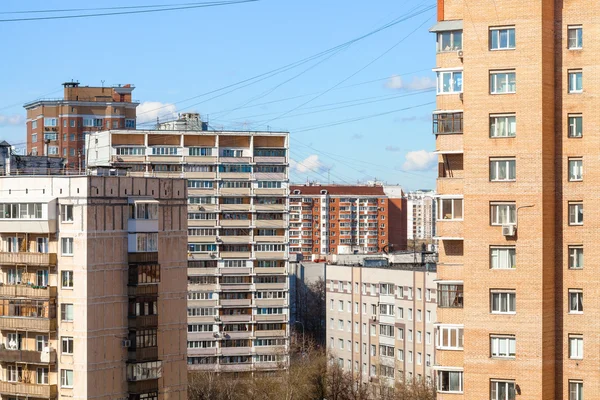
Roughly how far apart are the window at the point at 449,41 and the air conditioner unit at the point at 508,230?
597 centimetres

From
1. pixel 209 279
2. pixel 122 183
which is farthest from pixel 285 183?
pixel 122 183

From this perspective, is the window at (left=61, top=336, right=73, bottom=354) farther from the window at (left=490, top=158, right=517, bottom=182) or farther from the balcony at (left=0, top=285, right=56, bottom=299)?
the window at (left=490, top=158, right=517, bottom=182)

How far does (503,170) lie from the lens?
34.3 m

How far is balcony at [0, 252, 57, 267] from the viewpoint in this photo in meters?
44.7

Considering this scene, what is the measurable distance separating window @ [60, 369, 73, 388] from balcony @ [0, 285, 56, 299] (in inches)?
116

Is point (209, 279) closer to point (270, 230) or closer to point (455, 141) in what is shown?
point (270, 230)

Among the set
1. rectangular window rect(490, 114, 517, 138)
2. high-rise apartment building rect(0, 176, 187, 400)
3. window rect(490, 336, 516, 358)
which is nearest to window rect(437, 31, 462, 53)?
rectangular window rect(490, 114, 517, 138)

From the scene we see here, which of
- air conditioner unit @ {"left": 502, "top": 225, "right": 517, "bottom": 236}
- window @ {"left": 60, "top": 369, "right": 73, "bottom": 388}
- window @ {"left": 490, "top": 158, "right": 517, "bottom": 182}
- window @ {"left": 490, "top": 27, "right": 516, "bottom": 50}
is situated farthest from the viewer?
window @ {"left": 60, "top": 369, "right": 73, "bottom": 388}

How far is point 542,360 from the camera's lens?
110 ft

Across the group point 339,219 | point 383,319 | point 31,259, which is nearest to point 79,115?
point 383,319

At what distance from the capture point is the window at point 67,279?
44125 mm

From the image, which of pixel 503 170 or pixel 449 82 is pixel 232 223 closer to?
pixel 449 82

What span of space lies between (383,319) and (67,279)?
39.5m

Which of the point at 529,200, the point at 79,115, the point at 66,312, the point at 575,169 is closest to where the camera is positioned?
the point at 529,200
